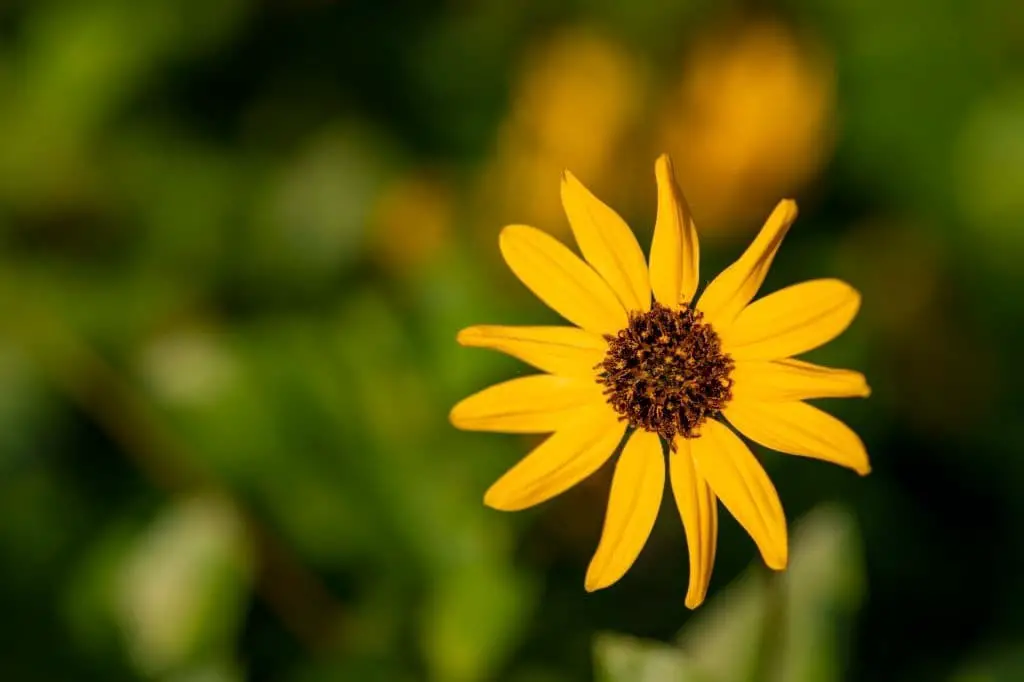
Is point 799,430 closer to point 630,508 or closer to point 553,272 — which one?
point 630,508

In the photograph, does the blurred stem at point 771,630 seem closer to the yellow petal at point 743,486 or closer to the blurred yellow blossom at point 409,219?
the yellow petal at point 743,486

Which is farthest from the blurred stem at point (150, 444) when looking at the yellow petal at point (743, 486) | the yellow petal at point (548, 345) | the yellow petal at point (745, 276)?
the yellow petal at point (745, 276)

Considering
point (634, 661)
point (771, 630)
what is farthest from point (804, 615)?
point (634, 661)

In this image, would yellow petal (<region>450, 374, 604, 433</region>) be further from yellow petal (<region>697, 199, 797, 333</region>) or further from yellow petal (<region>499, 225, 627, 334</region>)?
yellow petal (<region>697, 199, 797, 333</region>)

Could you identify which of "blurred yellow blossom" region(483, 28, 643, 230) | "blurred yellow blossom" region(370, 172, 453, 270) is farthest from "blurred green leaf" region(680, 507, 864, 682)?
"blurred yellow blossom" region(370, 172, 453, 270)

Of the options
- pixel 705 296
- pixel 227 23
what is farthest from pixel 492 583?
pixel 227 23

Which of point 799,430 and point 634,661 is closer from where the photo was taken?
point 799,430

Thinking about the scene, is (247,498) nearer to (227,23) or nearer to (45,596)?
(45,596)
